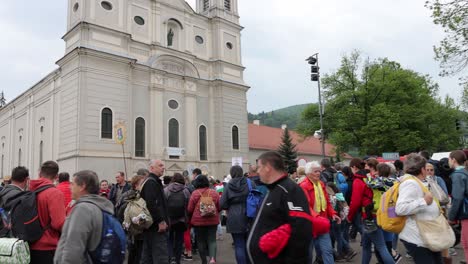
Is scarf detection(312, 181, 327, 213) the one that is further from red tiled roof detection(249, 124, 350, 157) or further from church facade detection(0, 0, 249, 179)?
red tiled roof detection(249, 124, 350, 157)

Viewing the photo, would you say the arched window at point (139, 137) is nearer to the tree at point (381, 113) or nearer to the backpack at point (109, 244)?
the tree at point (381, 113)

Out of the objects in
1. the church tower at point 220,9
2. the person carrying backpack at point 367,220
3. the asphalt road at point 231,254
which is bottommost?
the asphalt road at point 231,254

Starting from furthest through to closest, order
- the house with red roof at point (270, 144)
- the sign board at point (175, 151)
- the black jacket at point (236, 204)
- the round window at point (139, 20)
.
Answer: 1. the house with red roof at point (270, 144)
2. the round window at point (139, 20)
3. the sign board at point (175, 151)
4. the black jacket at point (236, 204)

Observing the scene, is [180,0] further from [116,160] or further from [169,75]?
[116,160]

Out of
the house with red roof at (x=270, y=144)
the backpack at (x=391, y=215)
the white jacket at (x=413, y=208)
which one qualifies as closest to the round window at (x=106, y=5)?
the house with red roof at (x=270, y=144)

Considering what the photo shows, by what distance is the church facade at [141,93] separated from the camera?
2761cm

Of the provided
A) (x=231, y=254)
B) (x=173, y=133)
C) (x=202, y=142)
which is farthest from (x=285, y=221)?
(x=202, y=142)

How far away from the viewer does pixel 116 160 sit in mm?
27938

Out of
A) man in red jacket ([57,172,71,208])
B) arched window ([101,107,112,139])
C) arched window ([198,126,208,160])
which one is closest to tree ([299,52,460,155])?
arched window ([198,126,208,160])

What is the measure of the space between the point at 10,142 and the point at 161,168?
43436 millimetres

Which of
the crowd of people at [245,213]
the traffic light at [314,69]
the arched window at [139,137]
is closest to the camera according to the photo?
the crowd of people at [245,213]

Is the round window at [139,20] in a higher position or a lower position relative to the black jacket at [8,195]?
higher

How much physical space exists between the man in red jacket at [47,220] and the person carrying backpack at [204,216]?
3.58 m

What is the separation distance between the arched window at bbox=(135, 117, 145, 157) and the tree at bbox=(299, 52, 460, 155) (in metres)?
15.2
